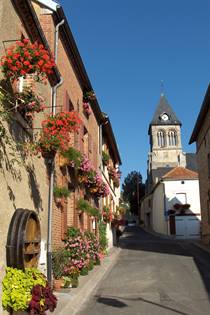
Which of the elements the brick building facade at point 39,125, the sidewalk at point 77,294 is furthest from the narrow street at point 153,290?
the brick building facade at point 39,125

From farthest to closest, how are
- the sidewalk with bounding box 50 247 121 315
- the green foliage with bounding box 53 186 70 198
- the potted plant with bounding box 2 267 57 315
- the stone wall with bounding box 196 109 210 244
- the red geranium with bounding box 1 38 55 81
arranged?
the stone wall with bounding box 196 109 210 244 < the green foliage with bounding box 53 186 70 198 < the sidewalk with bounding box 50 247 121 315 < the red geranium with bounding box 1 38 55 81 < the potted plant with bounding box 2 267 57 315

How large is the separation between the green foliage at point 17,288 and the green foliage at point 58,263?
340 centimetres

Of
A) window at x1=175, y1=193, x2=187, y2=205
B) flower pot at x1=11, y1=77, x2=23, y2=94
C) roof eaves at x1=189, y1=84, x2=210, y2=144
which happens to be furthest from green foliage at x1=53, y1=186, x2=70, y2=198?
window at x1=175, y1=193, x2=187, y2=205

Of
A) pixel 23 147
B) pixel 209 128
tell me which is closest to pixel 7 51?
pixel 23 147

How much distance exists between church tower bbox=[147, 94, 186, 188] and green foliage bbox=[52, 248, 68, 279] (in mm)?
68465

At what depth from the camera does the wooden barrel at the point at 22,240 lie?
261 inches

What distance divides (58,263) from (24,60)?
558 cm

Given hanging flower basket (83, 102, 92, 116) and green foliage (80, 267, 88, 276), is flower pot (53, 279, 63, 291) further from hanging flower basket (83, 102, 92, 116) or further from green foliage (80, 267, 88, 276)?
hanging flower basket (83, 102, 92, 116)

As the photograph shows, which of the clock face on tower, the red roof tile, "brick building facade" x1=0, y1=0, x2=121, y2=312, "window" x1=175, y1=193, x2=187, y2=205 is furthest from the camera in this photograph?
the clock face on tower

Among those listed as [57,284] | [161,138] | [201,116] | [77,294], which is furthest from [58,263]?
[161,138]

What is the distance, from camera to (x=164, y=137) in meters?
84.1

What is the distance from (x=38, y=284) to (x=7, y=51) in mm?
3915

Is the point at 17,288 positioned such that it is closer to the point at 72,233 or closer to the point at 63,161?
the point at 63,161

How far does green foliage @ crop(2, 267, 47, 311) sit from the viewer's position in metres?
6.31
